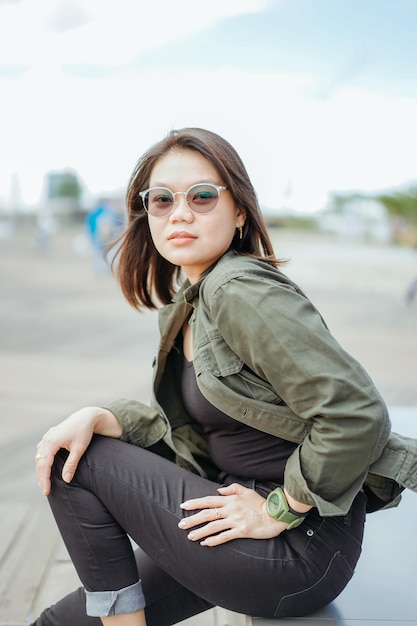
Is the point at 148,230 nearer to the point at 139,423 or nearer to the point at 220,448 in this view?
the point at 139,423

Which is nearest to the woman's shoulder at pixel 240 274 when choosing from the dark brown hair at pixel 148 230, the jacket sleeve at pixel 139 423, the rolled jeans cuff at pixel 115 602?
the dark brown hair at pixel 148 230

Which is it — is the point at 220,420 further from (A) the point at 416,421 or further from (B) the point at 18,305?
(B) the point at 18,305

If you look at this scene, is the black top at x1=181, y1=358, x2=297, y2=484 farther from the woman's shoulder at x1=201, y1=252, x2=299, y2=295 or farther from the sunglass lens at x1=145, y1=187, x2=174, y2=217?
the sunglass lens at x1=145, y1=187, x2=174, y2=217

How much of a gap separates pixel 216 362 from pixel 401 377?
426 centimetres

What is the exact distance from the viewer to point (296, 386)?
1.24m

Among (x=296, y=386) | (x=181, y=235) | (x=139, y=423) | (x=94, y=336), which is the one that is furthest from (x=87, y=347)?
(x=296, y=386)

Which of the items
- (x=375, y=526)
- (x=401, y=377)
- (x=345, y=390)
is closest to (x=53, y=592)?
(x=375, y=526)

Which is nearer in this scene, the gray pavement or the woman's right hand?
the woman's right hand

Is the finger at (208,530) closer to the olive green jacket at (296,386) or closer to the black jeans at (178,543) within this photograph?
the black jeans at (178,543)

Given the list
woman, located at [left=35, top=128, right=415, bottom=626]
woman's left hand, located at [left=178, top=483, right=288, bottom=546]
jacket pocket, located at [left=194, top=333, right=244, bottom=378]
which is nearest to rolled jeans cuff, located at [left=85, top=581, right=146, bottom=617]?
woman, located at [left=35, top=128, right=415, bottom=626]

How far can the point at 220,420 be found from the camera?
1446 mm

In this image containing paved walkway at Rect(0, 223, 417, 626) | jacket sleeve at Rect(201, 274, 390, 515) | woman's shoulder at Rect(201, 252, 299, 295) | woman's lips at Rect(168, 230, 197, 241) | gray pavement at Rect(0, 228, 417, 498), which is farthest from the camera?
gray pavement at Rect(0, 228, 417, 498)

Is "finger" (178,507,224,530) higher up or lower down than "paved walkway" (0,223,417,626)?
higher up

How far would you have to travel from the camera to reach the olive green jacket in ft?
4.02
